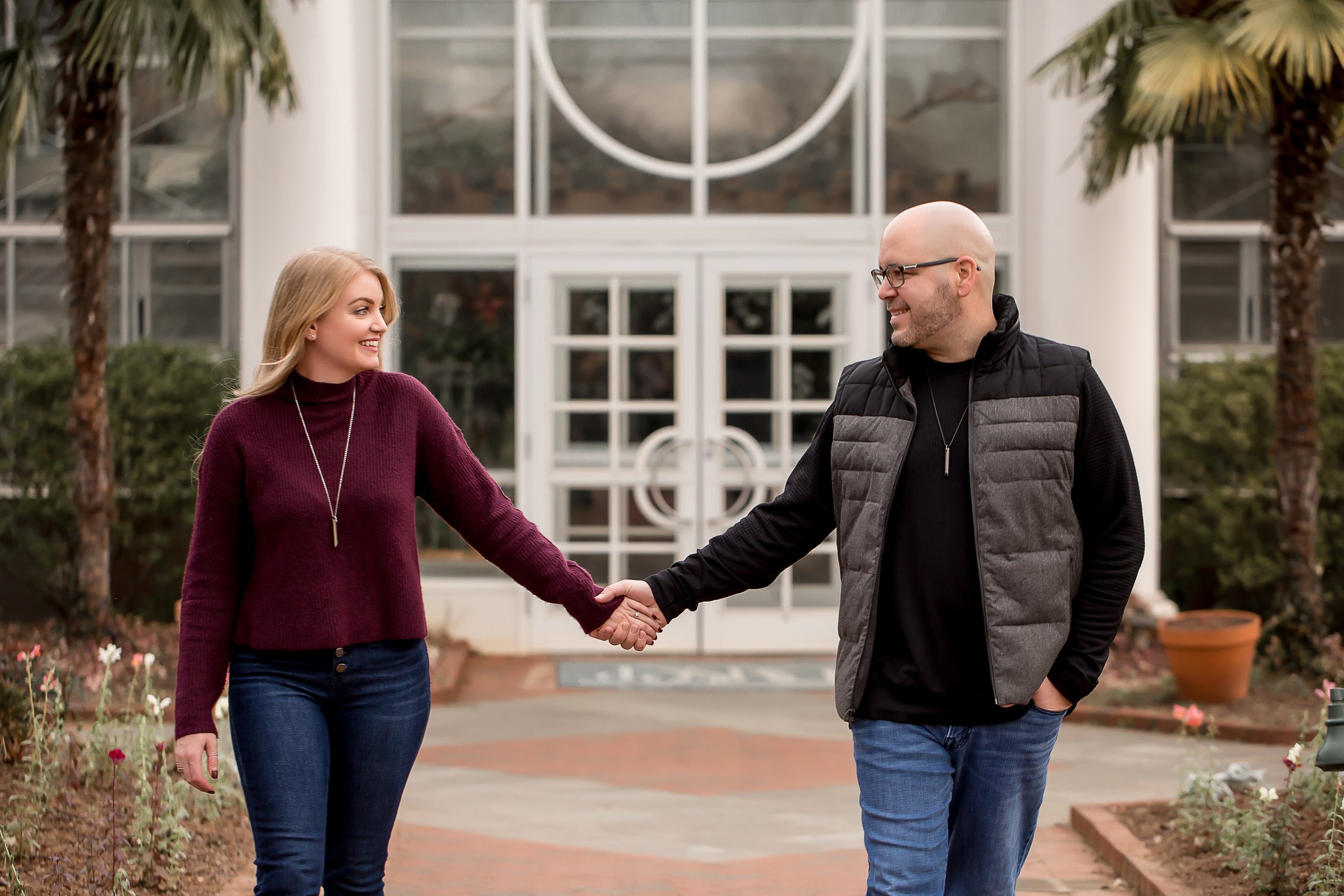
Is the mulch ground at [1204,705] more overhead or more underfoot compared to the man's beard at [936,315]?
more underfoot

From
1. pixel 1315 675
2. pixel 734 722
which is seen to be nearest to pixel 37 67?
pixel 734 722

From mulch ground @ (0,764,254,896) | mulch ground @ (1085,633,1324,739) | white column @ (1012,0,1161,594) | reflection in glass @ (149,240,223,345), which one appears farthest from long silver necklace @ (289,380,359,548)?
reflection in glass @ (149,240,223,345)

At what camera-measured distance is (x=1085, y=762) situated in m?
7.16

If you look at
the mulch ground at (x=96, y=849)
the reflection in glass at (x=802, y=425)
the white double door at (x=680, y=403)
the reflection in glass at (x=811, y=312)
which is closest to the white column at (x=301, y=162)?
the white double door at (x=680, y=403)

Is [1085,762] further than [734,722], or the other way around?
[734,722]

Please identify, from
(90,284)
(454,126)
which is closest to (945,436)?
(90,284)

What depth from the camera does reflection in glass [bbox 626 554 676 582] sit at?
10203 mm

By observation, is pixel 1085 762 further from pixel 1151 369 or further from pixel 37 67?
pixel 37 67

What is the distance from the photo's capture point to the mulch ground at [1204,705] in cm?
771

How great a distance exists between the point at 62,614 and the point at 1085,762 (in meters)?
6.57

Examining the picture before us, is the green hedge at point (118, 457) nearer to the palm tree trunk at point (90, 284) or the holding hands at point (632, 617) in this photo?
the palm tree trunk at point (90, 284)

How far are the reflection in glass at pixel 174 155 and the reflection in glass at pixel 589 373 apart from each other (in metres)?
2.73

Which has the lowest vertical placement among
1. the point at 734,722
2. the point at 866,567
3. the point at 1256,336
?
the point at 734,722

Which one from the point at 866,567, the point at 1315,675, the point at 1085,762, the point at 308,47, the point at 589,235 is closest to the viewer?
the point at 866,567
